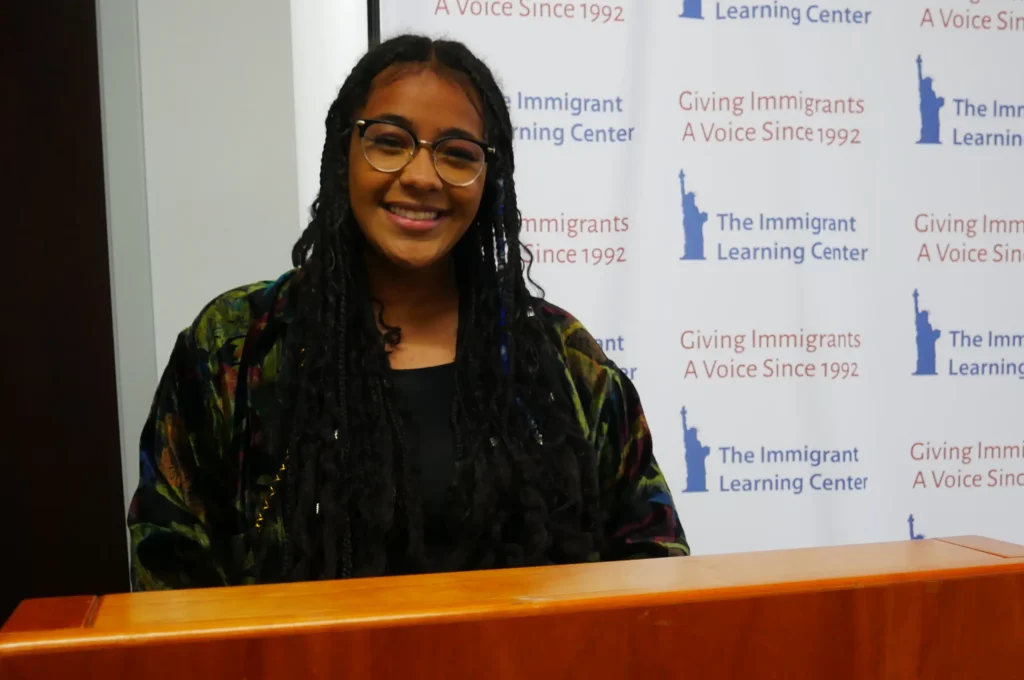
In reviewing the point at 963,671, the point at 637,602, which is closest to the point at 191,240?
the point at 637,602

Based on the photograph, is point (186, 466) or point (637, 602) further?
point (186, 466)

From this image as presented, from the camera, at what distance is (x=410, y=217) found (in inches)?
37.8

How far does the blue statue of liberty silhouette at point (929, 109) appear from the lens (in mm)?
1710

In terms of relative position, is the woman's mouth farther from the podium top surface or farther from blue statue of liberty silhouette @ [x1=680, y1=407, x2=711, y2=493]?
blue statue of liberty silhouette @ [x1=680, y1=407, x2=711, y2=493]

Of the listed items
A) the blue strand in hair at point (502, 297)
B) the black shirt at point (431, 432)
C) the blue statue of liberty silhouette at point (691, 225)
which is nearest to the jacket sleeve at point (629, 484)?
the blue strand in hair at point (502, 297)

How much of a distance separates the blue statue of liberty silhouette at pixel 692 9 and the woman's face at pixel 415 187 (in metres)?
0.86

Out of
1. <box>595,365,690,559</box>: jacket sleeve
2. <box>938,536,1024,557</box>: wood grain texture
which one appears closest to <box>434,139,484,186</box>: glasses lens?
<box>595,365,690,559</box>: jacket sleeve

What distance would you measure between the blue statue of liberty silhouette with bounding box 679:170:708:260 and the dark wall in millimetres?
1197

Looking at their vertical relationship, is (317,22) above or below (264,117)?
above

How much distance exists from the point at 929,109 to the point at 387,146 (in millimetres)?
1435

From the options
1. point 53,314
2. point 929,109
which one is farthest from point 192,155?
point 929,109

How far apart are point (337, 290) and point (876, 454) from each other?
4.51ft

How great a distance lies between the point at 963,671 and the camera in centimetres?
49

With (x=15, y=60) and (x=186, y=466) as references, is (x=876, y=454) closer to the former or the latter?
(x=186, y=466)
